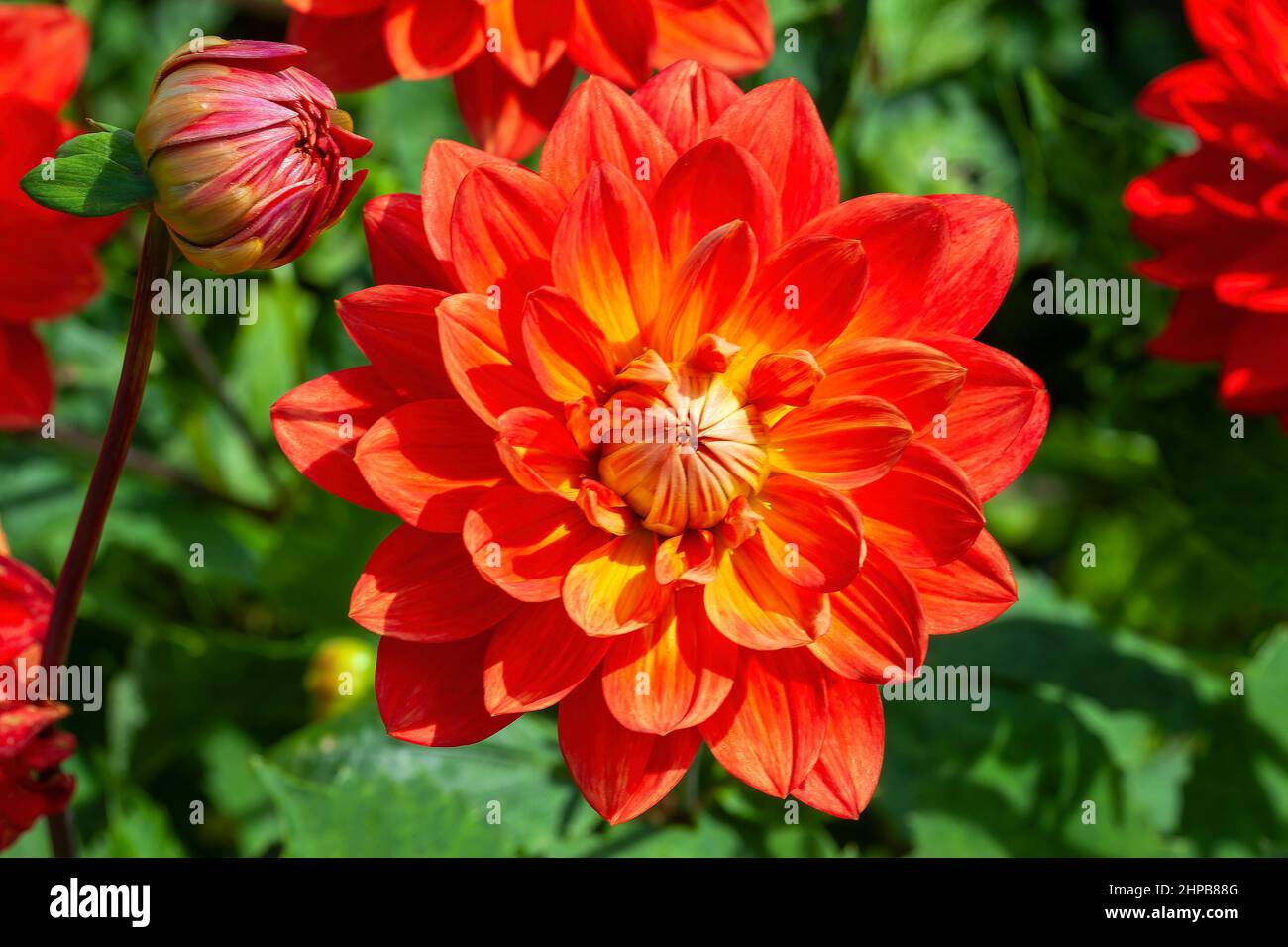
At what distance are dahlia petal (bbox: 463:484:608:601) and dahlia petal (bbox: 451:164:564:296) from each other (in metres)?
0.17

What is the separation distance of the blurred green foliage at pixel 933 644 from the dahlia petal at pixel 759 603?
51 cm

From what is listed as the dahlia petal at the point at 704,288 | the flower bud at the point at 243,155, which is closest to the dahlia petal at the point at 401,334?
the flower bud at the point at 243,155

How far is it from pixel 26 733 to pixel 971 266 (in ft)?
2.92

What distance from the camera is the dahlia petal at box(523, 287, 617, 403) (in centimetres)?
102

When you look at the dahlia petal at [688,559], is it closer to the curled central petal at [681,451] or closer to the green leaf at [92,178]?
the curled central petal at [681,451]

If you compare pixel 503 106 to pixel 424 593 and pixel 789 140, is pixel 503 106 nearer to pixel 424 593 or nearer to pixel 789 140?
pixel 789 140

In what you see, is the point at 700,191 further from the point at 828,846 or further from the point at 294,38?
the point at 828,846

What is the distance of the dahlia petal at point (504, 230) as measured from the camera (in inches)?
40.0
